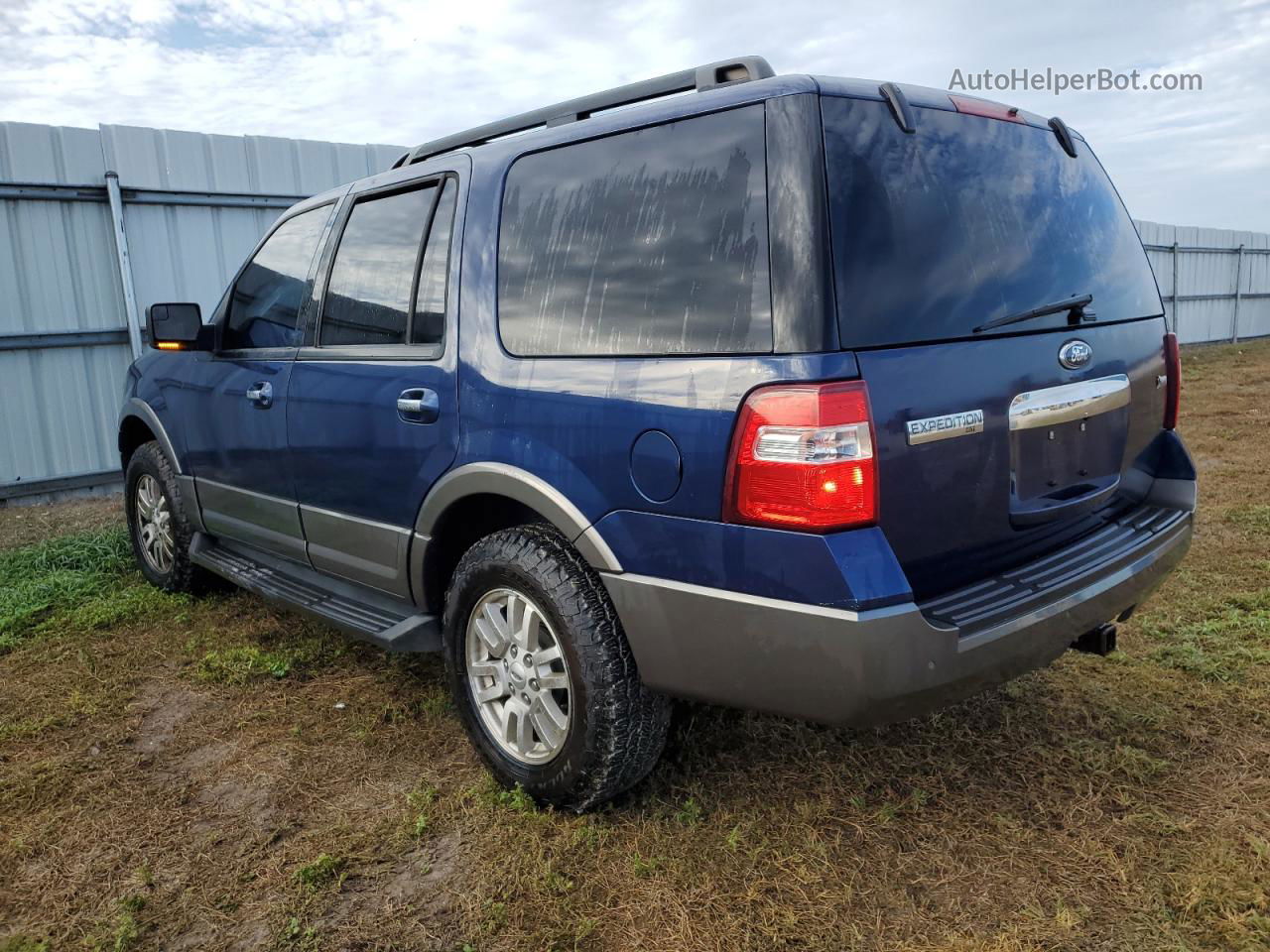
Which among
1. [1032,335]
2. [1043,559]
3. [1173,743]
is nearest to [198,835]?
[1043,559]

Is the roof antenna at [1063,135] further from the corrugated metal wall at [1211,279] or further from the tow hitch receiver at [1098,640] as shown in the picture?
the corrugated metal wall at [1211,279]

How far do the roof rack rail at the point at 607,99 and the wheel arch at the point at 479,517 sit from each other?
1143mm

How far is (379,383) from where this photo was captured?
10.2ft

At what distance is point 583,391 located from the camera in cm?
246

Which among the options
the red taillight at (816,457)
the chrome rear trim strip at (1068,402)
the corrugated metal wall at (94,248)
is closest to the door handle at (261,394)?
the red taillight at (816,457)

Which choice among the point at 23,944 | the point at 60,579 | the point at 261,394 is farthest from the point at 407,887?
the point at 60,579

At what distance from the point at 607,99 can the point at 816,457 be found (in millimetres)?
1452

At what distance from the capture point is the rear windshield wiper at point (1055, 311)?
2326 millimetres

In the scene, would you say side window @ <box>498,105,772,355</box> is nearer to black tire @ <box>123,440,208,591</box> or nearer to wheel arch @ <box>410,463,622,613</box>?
wheel arch @ <box>410,463,622,613</box>

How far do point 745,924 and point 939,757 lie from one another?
102 cm

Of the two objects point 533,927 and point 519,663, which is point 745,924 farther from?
point 519,663

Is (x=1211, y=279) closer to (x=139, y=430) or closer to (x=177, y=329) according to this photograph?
(x=139, y=430)

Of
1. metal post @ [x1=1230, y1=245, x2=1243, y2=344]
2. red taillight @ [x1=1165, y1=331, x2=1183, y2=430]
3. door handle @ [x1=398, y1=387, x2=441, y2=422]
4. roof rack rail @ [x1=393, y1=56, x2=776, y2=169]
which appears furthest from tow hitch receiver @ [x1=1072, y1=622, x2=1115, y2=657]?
metal post @ [x1=1230, y1=245, x2=1243, y2=344]

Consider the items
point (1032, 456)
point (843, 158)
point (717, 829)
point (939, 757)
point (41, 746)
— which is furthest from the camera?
point (41, 746)
